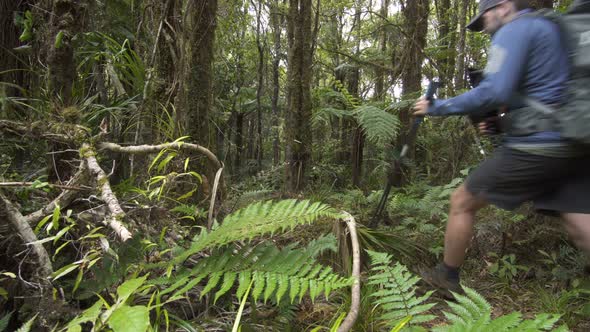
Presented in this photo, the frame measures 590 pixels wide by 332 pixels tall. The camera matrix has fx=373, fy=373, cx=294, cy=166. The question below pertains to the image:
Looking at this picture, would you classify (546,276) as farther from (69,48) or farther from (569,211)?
(69,48)

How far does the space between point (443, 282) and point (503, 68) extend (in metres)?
1.31

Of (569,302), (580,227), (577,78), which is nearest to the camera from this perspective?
(577,78)

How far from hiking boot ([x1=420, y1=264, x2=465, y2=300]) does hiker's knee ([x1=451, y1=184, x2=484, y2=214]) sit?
0.41 m

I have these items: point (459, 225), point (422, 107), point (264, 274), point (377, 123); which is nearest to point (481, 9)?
point (422, 107)

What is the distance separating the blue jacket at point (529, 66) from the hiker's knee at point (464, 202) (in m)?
0.43

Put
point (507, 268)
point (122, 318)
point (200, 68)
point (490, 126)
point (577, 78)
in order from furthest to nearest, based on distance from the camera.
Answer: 1. point (200, 68)
2. point (507, 268)
3. point (490, 126)
4. point (577, 78)
5. point (122, 318)

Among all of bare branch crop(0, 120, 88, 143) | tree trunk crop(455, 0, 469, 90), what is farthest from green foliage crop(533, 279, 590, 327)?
tree trunk crop(455, 0, 469, 90)

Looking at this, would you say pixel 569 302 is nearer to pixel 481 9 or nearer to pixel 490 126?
pixel 490 126

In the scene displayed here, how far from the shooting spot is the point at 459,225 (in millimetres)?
2225

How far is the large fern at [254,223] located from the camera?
1.38m

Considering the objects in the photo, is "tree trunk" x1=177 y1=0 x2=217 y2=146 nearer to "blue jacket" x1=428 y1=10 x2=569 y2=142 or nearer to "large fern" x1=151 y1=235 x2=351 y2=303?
"large fern" x1=151 y1=235 x2=351 y2=303

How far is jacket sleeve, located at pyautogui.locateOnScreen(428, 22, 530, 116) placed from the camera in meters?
1.81

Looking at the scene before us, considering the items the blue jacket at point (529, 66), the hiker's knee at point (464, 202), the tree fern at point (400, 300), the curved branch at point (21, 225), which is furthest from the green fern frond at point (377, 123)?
the curved branch at point (21, 225)

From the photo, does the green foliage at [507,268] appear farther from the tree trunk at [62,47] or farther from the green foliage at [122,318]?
the tree trunk at [62,47]
